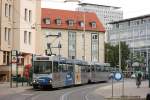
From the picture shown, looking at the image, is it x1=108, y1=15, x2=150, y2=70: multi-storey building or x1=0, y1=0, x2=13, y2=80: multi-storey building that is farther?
x1=108, y1=15, x2=150, y2=70: multi-storey building

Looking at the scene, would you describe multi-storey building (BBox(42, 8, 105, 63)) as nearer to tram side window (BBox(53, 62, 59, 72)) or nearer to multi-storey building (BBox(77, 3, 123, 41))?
multi-storey building (BBox(77, 3, 123, 41))

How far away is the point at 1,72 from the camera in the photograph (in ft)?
200

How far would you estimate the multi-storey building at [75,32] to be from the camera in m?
108

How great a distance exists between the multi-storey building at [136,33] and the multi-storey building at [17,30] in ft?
264

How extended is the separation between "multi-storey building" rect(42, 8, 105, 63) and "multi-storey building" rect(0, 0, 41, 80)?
113 ft

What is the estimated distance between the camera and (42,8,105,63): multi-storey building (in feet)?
354

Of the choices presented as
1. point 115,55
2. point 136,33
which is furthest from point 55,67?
point 136,33

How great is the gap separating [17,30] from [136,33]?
96.7m

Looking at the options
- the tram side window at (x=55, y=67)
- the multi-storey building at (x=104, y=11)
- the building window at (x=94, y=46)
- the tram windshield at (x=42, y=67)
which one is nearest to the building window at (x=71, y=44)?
the building window at (x=94, y=46)

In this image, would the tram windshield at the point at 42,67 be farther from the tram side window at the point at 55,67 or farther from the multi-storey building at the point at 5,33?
the multi-storey building at the point at 5,33

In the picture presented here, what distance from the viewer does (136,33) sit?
159 meters

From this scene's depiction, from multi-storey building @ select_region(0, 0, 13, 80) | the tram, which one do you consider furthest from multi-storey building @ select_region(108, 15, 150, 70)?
the tram

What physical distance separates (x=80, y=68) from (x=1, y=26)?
12.1 metres

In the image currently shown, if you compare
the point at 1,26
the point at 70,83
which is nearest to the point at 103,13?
the point at 1,26
